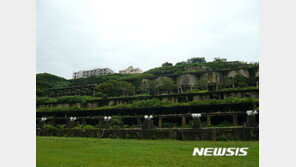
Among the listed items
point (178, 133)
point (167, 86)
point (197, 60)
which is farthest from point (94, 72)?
point (178, 133)

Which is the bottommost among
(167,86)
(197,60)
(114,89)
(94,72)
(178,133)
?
(178,133)

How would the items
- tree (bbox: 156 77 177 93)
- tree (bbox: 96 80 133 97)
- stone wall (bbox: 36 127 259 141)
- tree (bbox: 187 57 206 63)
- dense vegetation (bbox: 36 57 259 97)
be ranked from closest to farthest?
1. stone wall (bbox: 36 127 259 141)
2. dense vegetation (bbox: 36 57 259 97)
3. tree (bbox: 156 77 177 93)
4. tree (bbox: 96 80 133 97)
5. tree (bbox: 187 57 206 63)

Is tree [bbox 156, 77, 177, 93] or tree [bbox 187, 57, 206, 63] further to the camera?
tree [bbox 187, 57, 206, 63]

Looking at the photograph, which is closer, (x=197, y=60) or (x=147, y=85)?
(x=147, y=85)

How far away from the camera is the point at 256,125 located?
23219 mm

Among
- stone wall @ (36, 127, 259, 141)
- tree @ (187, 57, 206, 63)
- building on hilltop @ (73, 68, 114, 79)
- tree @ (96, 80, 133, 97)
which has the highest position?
tree @ (187, 57, 206, 63)

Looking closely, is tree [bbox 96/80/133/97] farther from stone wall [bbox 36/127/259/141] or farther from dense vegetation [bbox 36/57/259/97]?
stone wall [bbox 36/127/259/141]

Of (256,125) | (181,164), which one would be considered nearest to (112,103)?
(256,125)

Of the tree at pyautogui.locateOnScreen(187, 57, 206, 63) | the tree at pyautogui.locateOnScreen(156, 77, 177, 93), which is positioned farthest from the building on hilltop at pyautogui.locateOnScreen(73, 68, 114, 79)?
the tree at pyautogui.locateOnScreen(156, 77, 177, 93)

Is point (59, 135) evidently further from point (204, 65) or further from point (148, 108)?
→ point (204, 65)

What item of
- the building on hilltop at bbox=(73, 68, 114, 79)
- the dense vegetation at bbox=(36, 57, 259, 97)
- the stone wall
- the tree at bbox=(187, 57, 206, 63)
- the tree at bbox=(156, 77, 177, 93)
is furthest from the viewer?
the building on hilltop at bbox=(73, 68, 114, 79)

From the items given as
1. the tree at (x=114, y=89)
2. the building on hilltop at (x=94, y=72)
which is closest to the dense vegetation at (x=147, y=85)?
the tree at (x=114, y=89)

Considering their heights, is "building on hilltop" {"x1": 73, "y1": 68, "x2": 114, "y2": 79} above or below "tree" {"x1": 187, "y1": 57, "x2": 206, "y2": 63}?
below

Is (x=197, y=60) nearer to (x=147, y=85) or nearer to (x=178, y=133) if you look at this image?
(x=147, y=85)
